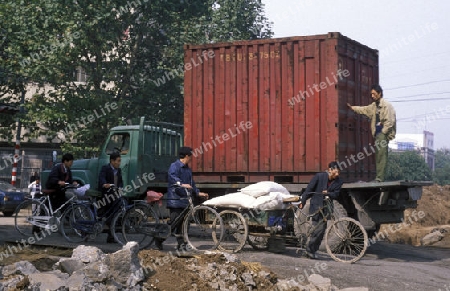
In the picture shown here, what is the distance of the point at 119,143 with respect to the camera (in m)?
14.0

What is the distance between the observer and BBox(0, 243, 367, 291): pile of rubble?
6.36m

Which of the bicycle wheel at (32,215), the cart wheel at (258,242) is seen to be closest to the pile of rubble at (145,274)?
the cart wheel at (258,242)

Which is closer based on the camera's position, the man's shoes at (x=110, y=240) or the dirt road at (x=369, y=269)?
the dirt road at (x=369, y=269)


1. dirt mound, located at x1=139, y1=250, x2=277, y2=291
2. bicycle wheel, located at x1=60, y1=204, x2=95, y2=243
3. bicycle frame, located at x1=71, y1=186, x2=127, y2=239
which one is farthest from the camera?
bicycle wheel, located at x1=60, y1=204, x2=95, y2=243

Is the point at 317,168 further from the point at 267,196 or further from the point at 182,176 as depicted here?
the point at 182,176

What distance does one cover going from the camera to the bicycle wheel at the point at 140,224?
9891 millimetres

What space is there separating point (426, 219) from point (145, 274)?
17627mm

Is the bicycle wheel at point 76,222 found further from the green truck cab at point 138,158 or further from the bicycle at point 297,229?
the bicycle at point 297,229

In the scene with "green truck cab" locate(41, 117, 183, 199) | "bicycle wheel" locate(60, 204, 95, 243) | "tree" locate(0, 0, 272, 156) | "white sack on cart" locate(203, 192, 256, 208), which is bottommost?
"bicycle wheel" locate(60, 204, 95, 243)

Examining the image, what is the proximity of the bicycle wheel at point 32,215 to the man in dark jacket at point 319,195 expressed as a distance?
507 centimetres

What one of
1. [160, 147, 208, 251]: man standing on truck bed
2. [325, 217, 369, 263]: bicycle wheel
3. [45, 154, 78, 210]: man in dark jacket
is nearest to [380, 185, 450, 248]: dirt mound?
[325, 217, 369, 263]: bicycle wheel

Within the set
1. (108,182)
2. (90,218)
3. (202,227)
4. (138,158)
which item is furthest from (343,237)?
(138,158)

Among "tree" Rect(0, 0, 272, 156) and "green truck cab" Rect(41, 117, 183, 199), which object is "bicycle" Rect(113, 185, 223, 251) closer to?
"green truck cab" Rect(41, 117, 183, 199)

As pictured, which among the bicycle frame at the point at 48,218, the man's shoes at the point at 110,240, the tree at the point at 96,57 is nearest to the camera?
the man's shoes at the point at 110,240
